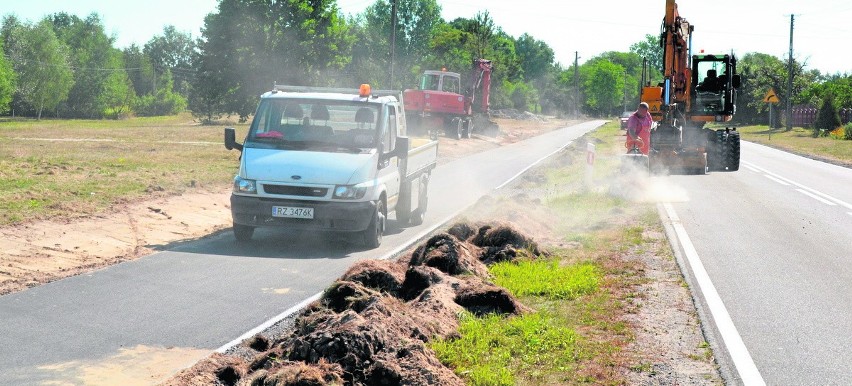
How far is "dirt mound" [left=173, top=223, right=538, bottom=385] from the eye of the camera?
5.70m

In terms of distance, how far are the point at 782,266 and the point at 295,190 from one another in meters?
6.14

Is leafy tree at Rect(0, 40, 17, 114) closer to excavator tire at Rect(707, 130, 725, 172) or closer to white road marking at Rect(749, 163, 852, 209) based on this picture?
excavator tire at Rect(707, 130, 725, 172)

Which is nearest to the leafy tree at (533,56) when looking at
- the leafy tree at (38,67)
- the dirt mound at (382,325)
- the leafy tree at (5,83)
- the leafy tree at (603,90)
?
the leafy tree at (603,90)

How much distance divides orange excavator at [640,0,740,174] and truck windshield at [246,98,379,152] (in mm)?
15120

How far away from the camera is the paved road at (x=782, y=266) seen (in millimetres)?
7027

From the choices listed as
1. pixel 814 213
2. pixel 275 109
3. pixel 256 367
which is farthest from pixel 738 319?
pixel 814 213

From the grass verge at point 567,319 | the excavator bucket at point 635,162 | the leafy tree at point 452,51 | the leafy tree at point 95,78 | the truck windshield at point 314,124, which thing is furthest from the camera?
the leafy tree at point 95,78

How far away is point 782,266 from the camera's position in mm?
11375

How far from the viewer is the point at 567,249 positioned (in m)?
12.6

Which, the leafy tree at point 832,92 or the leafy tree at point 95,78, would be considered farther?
the leafy tree at point 95,78

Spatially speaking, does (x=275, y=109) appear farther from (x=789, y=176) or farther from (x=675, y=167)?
(x=789, y=176)

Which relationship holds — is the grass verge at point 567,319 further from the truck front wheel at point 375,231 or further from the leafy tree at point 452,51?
the leafy tree at point 452,51

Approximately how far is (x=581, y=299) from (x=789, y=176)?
21068 millimetres

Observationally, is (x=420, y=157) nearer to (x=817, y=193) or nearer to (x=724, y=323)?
(x=724, y=323)
